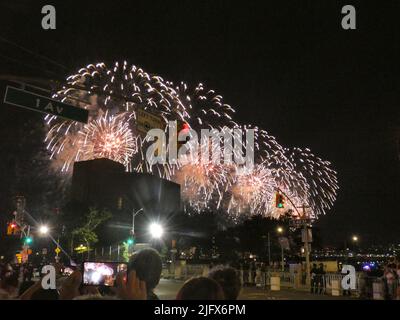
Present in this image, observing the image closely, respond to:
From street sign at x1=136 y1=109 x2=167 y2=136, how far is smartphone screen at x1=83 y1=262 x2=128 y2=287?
604 centimetres

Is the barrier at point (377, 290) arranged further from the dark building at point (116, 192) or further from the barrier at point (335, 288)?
the dark building at point (116, 192)

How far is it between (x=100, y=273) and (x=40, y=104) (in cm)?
604

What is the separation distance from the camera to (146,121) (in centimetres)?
1269

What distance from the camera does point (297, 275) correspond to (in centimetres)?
2811

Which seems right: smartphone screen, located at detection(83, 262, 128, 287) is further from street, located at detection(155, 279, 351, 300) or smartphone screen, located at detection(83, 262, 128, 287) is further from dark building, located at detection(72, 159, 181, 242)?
dark building, located at detection(72, 159, 181, 242)

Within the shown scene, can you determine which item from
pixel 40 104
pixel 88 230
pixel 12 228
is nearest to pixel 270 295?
pixel 40 104

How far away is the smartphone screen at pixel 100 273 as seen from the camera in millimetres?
6734

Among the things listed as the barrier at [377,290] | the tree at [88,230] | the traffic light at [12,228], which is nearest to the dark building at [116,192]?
the tree at [88,230]

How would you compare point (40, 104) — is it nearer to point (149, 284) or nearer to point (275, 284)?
→ point (149, 284)

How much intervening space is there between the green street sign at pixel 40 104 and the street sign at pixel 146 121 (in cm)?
150

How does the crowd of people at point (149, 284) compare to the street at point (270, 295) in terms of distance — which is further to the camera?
the street at point (270, 295)
